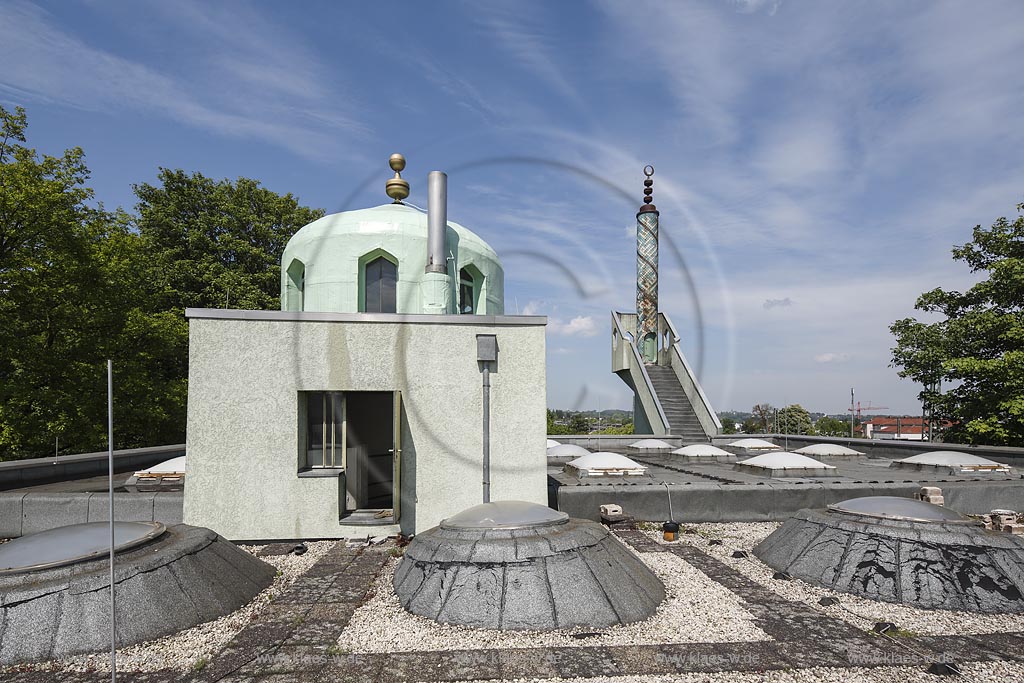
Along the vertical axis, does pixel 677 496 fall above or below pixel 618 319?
below

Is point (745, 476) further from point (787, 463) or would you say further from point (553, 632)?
point (553, 632)

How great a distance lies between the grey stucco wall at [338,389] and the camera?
11.1 m

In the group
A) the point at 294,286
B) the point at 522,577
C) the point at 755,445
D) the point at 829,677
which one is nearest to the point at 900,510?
the point at 829,677

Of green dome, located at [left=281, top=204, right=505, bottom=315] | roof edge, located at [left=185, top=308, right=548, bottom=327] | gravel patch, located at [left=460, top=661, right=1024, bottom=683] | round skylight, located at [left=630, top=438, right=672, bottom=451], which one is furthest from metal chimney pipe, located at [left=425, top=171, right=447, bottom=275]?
gravel patch, located at [left=460, top=661, right=1024, bottom=683]

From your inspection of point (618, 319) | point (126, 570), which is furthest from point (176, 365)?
point (126, 570)

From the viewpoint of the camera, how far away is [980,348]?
2373 cm

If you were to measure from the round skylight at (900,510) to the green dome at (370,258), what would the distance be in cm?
1168

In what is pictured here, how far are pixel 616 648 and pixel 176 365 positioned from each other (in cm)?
3284

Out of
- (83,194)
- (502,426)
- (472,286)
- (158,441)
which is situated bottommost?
(158,441)

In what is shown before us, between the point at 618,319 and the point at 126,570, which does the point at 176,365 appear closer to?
the point at 618,319

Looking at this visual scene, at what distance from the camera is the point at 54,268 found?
22.2 meters

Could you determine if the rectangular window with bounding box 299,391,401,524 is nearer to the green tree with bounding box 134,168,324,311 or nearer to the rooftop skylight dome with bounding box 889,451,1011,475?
the rooftop skylight dome with bounding box 889,451,1011,475

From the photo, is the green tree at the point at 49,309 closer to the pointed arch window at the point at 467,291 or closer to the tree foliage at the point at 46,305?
the tree foliage at the point at 46,305

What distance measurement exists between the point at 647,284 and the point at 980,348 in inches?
622
